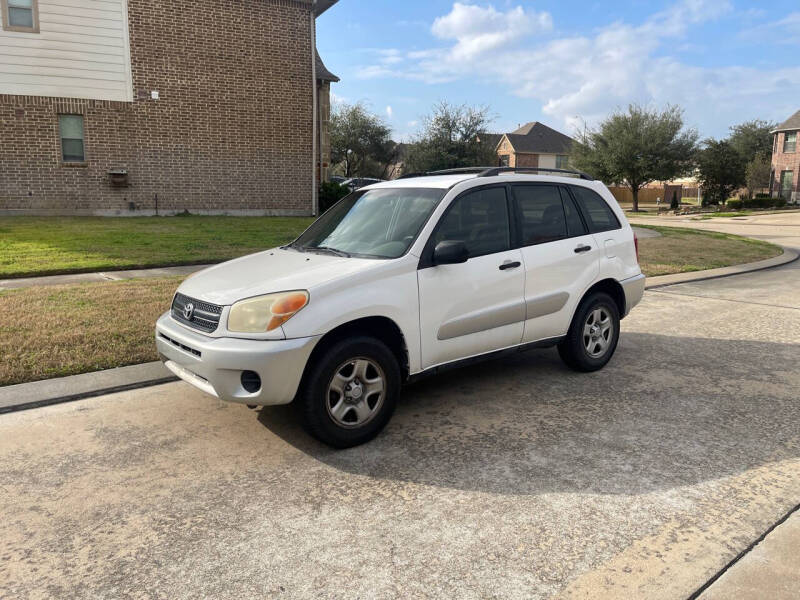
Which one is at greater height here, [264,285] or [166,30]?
[166,30]

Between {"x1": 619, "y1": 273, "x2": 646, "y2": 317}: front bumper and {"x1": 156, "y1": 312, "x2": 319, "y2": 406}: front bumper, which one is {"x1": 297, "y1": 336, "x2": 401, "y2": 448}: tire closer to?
{"x1": 156, "y1": 312, "x2": 319, "y2": 406}: front bumper

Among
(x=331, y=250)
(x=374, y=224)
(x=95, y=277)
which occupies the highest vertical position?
(x=374, y=224)

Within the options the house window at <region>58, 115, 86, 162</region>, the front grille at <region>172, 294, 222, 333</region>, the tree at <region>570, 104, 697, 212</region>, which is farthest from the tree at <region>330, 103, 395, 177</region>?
the front grille at <region>172, 294, 222, 333</region>

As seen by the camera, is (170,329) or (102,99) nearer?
(170,329)

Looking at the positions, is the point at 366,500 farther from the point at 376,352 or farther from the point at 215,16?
the point at 215,16

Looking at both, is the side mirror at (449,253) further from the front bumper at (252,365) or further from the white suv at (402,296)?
the front bumper at (252,365)

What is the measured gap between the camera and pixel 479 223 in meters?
4.86

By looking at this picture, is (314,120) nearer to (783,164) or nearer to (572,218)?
(572,218)

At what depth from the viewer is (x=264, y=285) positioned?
4059mm

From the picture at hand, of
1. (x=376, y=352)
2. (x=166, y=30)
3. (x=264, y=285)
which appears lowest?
(x=376, y=352)

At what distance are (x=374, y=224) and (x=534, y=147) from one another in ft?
231

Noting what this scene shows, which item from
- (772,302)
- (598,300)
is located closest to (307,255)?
(598,300)

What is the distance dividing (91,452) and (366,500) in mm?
1892

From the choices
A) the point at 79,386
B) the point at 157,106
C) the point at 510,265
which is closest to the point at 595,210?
the point at 510,265
